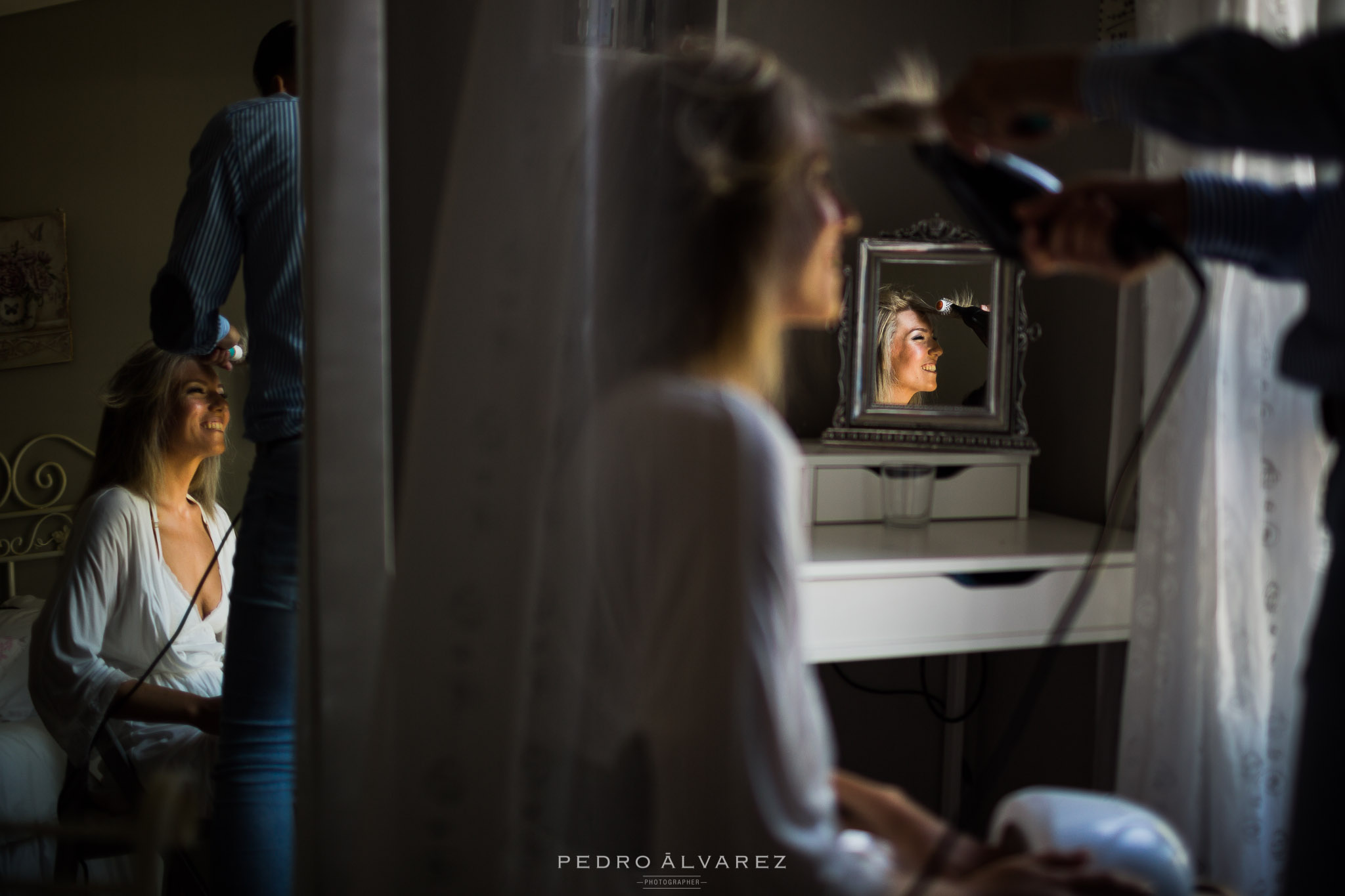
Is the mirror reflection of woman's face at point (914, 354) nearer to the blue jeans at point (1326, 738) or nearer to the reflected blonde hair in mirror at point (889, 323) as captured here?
the reflected blonde hair in mirror at point (889, 323)

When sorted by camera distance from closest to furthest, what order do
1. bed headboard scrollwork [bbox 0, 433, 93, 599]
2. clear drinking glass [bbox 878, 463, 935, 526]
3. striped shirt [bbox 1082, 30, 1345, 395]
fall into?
striped shirt [bbox 1082, 30, 1345, 395], clear drinking glass [bbox 878, 463, 935, 526], bed headboard scrollwork [bbox 0, 433, 93, 599]

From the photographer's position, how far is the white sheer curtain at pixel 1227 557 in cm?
95

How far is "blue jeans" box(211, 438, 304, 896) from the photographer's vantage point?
3.62ft

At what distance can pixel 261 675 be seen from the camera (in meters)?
1.12

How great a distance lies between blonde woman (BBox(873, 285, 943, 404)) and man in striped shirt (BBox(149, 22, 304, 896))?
0.81 m

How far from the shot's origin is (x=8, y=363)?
68.9 inches

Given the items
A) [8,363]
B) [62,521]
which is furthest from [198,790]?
[8,363]

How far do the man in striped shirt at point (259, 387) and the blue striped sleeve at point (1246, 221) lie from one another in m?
0.88

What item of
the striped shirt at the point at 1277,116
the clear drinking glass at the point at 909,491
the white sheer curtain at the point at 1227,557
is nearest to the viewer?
the striped shirt at the point at 1277,116

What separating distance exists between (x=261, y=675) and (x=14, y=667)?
861mm

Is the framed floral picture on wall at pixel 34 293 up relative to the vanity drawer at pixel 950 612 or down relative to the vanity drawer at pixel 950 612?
up

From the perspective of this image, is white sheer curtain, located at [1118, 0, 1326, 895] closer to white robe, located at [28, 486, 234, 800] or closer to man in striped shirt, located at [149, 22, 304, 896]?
man in striped shirt, located at [149, 22, 304, 896]

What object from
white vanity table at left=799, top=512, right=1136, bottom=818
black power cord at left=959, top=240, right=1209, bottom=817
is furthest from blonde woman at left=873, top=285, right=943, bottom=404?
black power cord at left=959, top=240, right=1209, bottom=817

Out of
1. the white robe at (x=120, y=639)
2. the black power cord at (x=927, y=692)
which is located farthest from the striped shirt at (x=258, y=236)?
the black power cord at (x=927, y=692)
